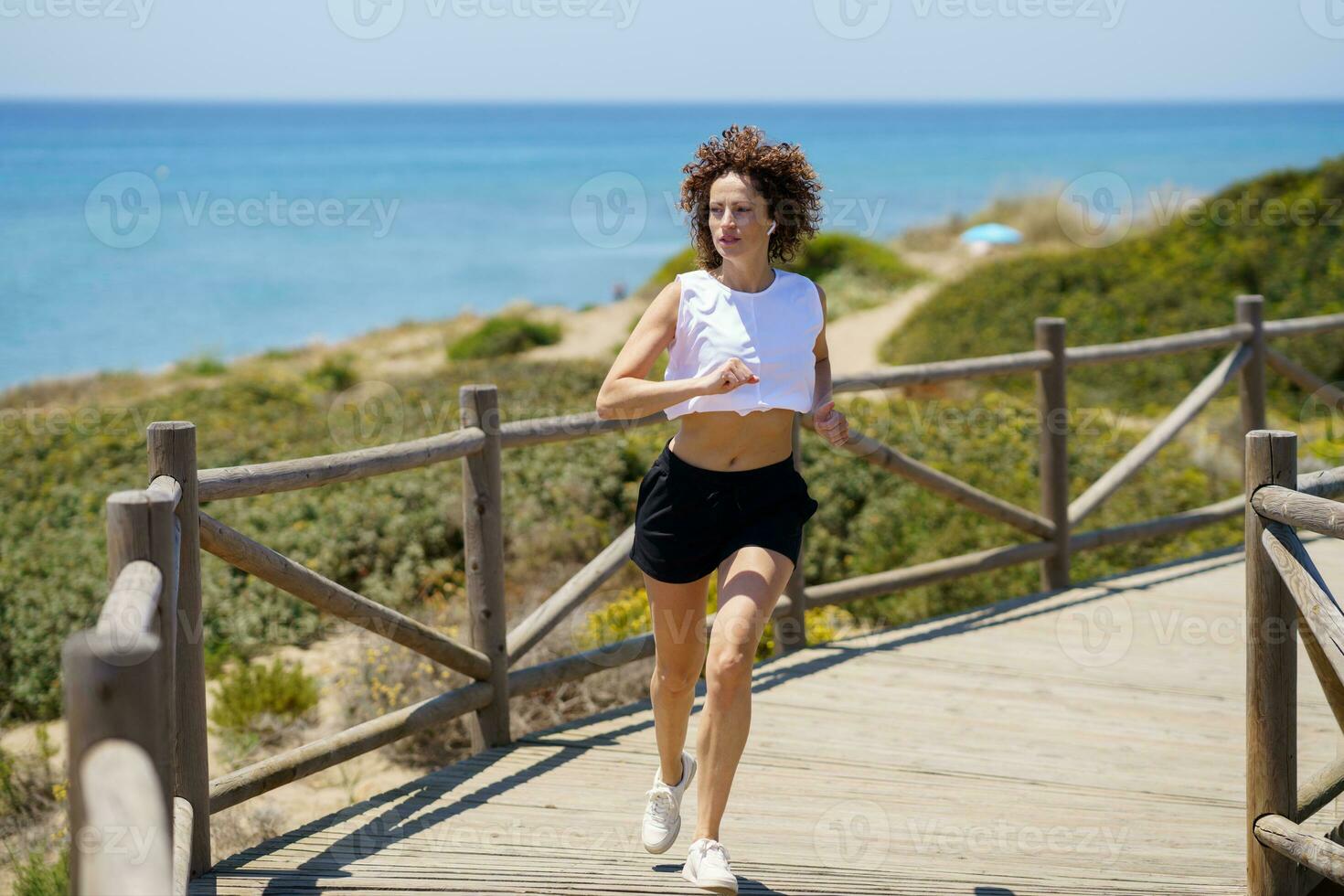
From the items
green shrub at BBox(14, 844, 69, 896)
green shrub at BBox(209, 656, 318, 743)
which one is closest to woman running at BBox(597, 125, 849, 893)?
green shrub at BBox(14, 844, 69, 896)

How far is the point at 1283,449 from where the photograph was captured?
3.05m

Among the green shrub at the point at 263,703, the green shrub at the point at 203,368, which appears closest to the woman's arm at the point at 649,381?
the green shrub at the point at 263,703

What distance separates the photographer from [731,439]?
3186 mm

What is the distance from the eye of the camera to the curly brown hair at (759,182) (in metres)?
3.15

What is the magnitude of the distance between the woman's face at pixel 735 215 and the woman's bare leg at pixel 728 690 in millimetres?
772

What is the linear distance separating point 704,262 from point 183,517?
1434 mm

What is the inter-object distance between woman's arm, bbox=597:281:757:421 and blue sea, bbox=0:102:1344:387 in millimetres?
1115

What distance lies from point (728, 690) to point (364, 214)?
77.5 metres

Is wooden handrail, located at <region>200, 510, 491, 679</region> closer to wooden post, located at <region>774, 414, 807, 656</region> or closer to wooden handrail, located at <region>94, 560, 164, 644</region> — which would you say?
wooden handrail, located at <region>94, 560, 164, 644</region>

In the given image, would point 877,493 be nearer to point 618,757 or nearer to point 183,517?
point 618,757

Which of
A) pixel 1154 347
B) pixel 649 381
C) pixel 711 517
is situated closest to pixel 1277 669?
pixel 711 517

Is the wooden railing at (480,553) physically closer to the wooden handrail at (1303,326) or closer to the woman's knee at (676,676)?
the wooden handrail at (1303,326)

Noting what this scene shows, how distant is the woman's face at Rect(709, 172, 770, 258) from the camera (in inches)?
123

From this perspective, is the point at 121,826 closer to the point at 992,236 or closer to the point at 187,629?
the point at 187,629
